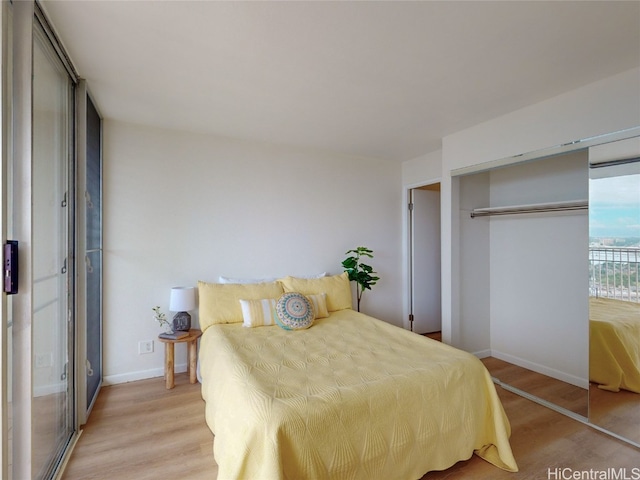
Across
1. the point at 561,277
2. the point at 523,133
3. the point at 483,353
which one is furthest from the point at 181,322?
the point at 561,277

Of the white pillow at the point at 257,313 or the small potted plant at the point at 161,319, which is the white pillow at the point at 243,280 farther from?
the small potted plant at the point at 161,319

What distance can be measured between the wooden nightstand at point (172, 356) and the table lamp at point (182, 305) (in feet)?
0.36

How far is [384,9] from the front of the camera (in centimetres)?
150

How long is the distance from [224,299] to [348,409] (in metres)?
1.77

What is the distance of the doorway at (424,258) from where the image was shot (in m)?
4.35

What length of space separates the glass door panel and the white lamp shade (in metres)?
0.90

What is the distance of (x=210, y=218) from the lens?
3.28 metres

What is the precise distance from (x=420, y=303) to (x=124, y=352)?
359 centimetres

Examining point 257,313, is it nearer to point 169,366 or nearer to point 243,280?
point 243,280

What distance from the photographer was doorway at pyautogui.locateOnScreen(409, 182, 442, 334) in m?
4.35

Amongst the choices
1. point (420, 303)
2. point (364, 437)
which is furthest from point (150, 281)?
point (420, 303)

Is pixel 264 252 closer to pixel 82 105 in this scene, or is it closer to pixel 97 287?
pixel 97 287

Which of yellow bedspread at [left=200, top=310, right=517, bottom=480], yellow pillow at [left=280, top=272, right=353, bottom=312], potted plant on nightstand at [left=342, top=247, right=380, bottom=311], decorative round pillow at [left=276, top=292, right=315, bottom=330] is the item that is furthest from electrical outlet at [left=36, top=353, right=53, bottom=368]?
potted plant on nightstand at [left=342, top=247, right=380, bottom=311]

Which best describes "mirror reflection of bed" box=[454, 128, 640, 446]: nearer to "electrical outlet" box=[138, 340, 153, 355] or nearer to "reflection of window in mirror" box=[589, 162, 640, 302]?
"reflection of window in mirror" box=[589, 162, 640, 302]
